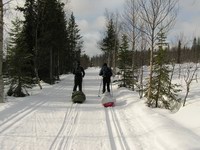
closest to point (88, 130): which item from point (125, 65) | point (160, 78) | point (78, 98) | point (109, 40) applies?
point (78, 98)

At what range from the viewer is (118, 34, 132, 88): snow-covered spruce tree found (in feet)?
76.7

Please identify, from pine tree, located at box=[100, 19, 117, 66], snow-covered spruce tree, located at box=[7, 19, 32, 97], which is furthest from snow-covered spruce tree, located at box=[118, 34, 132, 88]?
pine tree, located at box=[100, 19, 117, 66]

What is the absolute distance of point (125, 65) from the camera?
2331 cm

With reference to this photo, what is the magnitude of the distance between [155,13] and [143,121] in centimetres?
630

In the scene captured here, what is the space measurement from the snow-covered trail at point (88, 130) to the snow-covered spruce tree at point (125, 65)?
10.2 meters

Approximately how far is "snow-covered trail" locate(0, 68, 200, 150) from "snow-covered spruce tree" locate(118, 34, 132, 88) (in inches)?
401

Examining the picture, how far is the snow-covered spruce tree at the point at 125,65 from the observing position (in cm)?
2339

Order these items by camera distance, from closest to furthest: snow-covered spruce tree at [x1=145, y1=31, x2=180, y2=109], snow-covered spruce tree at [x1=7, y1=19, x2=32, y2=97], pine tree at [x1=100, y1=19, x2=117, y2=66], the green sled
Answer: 1. snow-covered spruce tree at [x1=145, y1=31, x2=180, y2=109]
2. the green sled
3. snow-covered spruce tree at [x1=7, y1=19, x2=32, y2=97]
4. pine tree at [x1=100, y1=19, x2=117, y2=66]

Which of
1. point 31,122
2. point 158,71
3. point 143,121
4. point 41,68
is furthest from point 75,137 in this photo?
point 41,68

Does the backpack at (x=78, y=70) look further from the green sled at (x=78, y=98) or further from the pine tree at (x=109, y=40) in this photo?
the pine tree at (x=109, y=40)

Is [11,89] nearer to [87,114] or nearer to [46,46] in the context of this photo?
[87,114]

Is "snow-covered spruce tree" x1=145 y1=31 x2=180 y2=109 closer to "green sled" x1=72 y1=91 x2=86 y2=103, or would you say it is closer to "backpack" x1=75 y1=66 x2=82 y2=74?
"green sled" x1=72 y1=91 x2=86 y2=103

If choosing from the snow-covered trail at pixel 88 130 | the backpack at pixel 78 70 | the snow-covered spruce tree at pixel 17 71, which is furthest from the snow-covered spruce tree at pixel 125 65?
the snow-covered trail at pixel 88 130

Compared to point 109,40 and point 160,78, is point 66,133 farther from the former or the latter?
point 109,40
